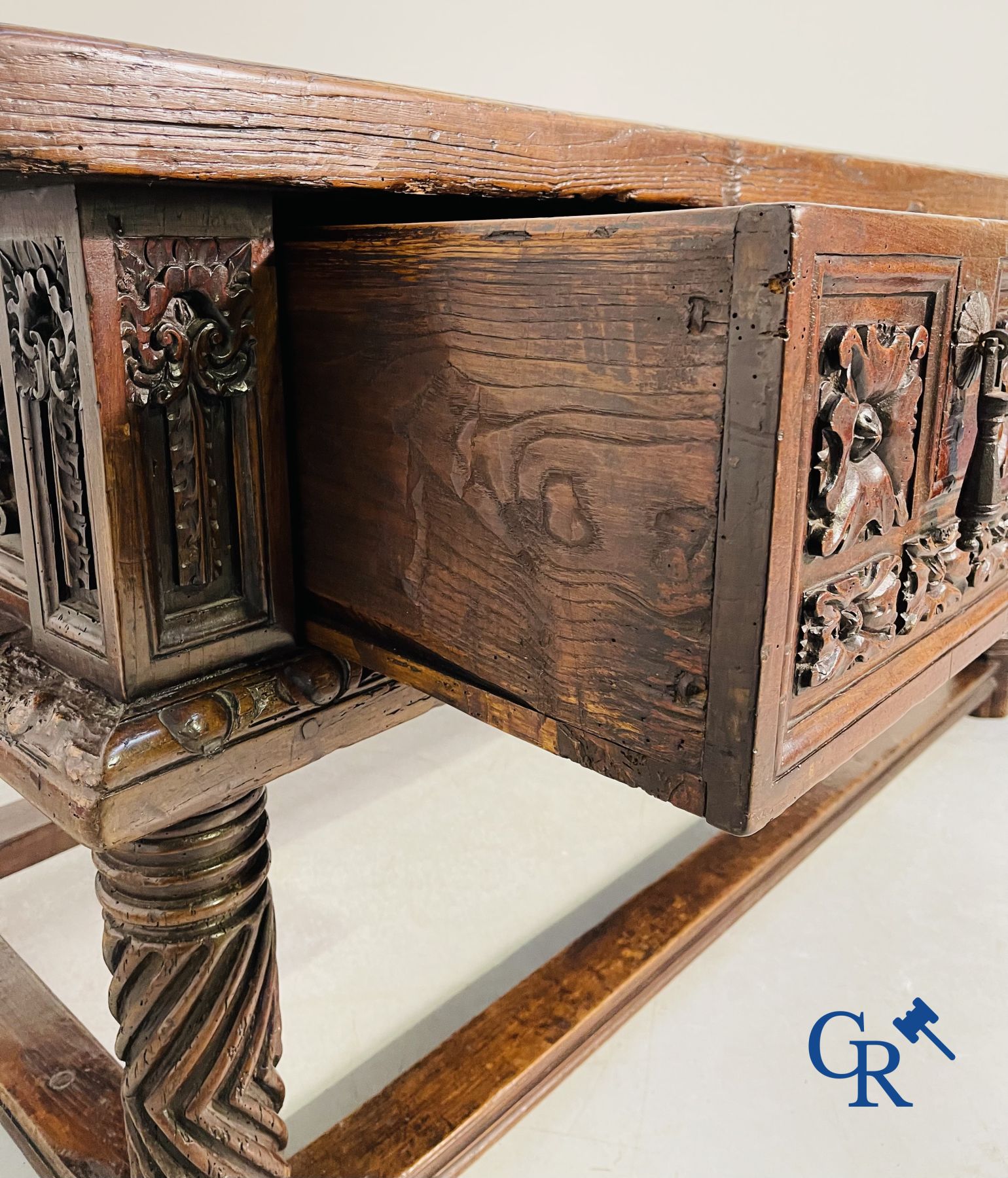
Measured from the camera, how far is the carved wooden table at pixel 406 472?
19.3 inches

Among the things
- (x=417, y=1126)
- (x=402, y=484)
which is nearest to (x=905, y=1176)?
(x=417, y=1126)

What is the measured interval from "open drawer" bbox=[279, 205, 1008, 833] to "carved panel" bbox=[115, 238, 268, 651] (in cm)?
5

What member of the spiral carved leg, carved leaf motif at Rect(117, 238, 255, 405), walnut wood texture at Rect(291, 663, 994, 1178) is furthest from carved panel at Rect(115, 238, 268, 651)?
walnut wood texture at Rect(291, 663, 994, 1178)

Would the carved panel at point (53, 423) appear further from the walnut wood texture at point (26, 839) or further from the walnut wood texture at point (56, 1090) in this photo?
the walnut wood texture at point (26, 839)

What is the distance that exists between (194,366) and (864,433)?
1.22 ft

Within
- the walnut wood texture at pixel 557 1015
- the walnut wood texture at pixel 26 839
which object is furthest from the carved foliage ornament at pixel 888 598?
the walnut wood texture at pixel 26 839

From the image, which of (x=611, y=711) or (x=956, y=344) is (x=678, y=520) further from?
(x=956, y=344)

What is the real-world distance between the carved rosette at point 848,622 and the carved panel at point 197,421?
36 cm

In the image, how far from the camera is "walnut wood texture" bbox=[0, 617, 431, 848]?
629 mm

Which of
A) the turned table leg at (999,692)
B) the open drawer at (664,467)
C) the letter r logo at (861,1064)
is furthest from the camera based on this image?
the turned table leg at (999,692)

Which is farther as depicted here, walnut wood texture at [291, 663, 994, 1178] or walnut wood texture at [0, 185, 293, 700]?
walnut wood texture at [291, 663, 994, 1178]

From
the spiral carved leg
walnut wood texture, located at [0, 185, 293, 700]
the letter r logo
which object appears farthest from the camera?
the letter r logo

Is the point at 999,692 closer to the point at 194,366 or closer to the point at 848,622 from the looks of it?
the point at 848,622

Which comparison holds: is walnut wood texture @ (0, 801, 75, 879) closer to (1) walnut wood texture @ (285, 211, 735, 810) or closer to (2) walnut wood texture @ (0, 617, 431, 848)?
(2) walnut wood texture @ (0, 617, 431, 848)
